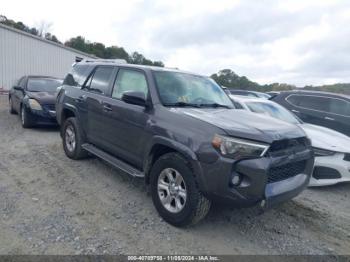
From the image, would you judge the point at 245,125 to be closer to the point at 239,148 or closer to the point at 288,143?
the point at 239,148

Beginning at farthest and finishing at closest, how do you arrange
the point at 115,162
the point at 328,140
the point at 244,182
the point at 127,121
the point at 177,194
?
the point at 328,140 → the point at 115,162 → the point at 127,121 → the point at 177,194 → the point at 244,182

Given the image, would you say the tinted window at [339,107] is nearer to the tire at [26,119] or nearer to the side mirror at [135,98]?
the side mirror at [135,98]

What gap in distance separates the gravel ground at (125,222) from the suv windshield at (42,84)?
4.39 meters

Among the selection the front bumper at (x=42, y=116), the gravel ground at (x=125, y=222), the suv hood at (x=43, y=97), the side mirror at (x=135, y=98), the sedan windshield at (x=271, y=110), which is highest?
the side mirror at (x=135, y=98)

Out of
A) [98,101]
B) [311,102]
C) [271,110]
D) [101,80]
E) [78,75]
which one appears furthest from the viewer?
[311,102]

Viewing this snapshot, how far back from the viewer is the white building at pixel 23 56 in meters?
16.2

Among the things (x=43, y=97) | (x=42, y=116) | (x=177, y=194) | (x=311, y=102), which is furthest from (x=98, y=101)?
(x=311, y=102)

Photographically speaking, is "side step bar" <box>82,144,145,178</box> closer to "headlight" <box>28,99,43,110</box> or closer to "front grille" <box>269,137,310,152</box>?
"front grille" <box>269,137,310,152</box>

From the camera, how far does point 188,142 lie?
319cm

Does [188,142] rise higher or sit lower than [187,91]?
lower

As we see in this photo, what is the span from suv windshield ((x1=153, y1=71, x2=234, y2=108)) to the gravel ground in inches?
57.8

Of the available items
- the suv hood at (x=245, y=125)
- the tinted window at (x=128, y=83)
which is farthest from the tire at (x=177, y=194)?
the tinted window at (x=128, y=83)

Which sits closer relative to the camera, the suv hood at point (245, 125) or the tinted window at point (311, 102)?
the suv hood at point (245, 125)

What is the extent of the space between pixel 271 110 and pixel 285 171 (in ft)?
12.2
